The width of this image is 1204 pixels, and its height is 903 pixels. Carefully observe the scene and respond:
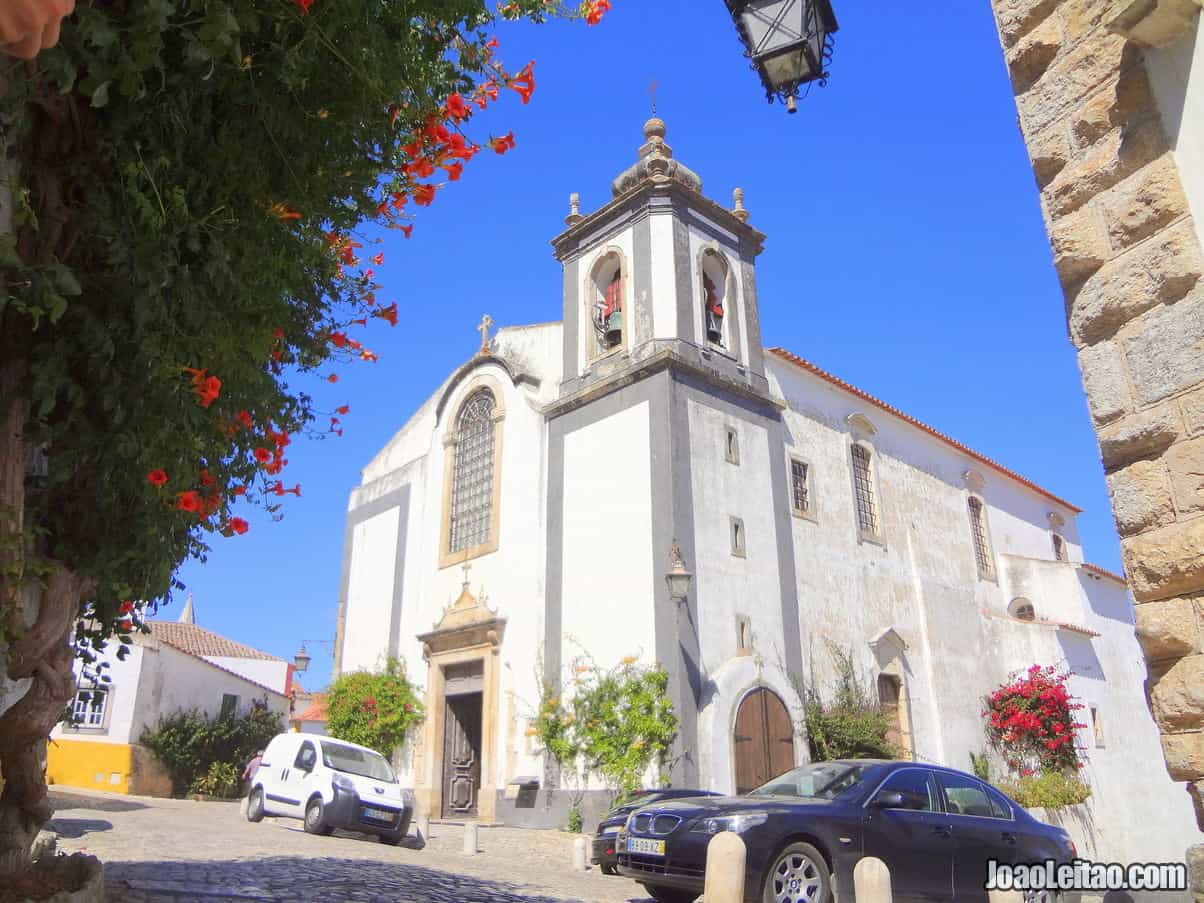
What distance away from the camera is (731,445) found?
16844 mm

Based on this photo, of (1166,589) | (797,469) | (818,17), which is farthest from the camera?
(797,469)

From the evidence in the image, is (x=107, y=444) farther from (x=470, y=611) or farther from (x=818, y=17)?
(x=470, y=611)

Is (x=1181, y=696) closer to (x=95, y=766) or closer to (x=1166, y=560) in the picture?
(x=1166, y=560)

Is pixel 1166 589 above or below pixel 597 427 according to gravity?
below

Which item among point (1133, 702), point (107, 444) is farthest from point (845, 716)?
point (107, 444)

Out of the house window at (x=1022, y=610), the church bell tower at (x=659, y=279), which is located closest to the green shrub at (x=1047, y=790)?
the house window at (x=1022, y=610)

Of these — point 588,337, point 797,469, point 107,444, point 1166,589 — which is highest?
point 588,337

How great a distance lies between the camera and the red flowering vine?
787 inches

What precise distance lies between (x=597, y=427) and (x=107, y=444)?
13884 millimetres

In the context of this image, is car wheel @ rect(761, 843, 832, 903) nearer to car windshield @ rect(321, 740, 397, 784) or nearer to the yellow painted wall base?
car windshield @ rect(321, 740, 397, 784)

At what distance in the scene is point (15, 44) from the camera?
204 cm

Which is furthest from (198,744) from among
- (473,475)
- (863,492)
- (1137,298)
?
(1137,298)

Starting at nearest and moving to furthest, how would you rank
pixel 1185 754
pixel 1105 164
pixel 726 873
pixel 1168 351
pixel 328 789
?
pixel 1185 754, pixel 1168 351, pixel 1105 164, pixel 726 873, pixel 328 789

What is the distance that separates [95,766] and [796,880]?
73.5ft
